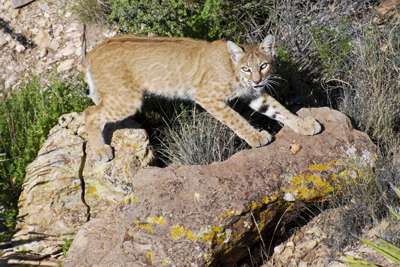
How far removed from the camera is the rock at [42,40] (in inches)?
256

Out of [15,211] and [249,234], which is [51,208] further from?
[249,234]

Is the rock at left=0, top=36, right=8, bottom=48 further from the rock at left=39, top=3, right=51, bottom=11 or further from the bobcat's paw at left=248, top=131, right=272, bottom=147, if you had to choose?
the bobcat's paw at left=248, top=131, right=272, bottom=147

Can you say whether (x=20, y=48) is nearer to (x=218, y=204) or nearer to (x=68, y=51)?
(x=68, y=51)

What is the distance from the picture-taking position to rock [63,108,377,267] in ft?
10.3

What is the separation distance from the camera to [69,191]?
420 cm

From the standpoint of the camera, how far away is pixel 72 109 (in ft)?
17.1

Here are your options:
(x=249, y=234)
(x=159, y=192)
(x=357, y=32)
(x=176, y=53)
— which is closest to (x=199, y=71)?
(x=176, y=53)

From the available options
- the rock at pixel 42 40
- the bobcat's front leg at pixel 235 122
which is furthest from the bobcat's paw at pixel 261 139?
the rock at pixel 42 40

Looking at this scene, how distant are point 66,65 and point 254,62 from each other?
3458mm

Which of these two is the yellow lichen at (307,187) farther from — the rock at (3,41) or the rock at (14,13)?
the rock at (14,13)

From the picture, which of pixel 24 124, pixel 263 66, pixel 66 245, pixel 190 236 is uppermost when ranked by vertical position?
pixel 263 66

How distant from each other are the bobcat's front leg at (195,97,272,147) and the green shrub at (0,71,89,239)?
1.93 meters

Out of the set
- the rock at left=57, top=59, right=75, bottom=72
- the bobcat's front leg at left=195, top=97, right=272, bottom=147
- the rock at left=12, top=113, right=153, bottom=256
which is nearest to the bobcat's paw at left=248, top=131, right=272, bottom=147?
the bobcat's front leg at left=195, top=97, right=272, bottom=147

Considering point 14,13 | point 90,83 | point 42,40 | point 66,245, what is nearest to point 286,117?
point 90,83
